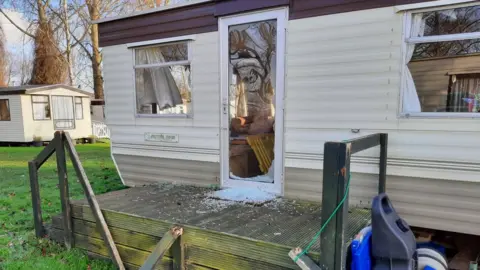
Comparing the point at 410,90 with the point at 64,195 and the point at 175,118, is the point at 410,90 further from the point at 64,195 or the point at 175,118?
the point at 64,195

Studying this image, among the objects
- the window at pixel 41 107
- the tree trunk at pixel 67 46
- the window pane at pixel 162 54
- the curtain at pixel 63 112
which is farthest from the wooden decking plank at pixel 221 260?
the tree trunk at pixel 67 46

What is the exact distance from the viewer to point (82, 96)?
1620 cm

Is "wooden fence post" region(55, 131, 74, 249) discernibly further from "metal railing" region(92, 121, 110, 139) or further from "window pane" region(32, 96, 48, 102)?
"metal railing" region(92, 121, 110, 139)

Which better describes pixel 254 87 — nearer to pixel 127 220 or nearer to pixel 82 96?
pixel 127 220

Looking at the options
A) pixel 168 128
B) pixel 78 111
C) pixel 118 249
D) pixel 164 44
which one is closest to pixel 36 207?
pixel 118 249

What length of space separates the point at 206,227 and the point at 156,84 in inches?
104

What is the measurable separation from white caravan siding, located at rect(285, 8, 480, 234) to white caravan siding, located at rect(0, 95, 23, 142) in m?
13.8

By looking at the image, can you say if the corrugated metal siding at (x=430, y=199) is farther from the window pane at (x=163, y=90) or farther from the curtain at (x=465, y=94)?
the window pane at (x=163, y=90)

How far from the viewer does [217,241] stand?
8.36 feet

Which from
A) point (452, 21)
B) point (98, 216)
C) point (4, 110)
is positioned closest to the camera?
point (452, 21)

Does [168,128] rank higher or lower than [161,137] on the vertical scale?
higher

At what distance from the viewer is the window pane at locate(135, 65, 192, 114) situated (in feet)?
14.5

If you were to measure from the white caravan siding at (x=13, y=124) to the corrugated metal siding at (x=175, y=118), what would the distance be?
1104 centimetres

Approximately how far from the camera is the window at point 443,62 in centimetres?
284
